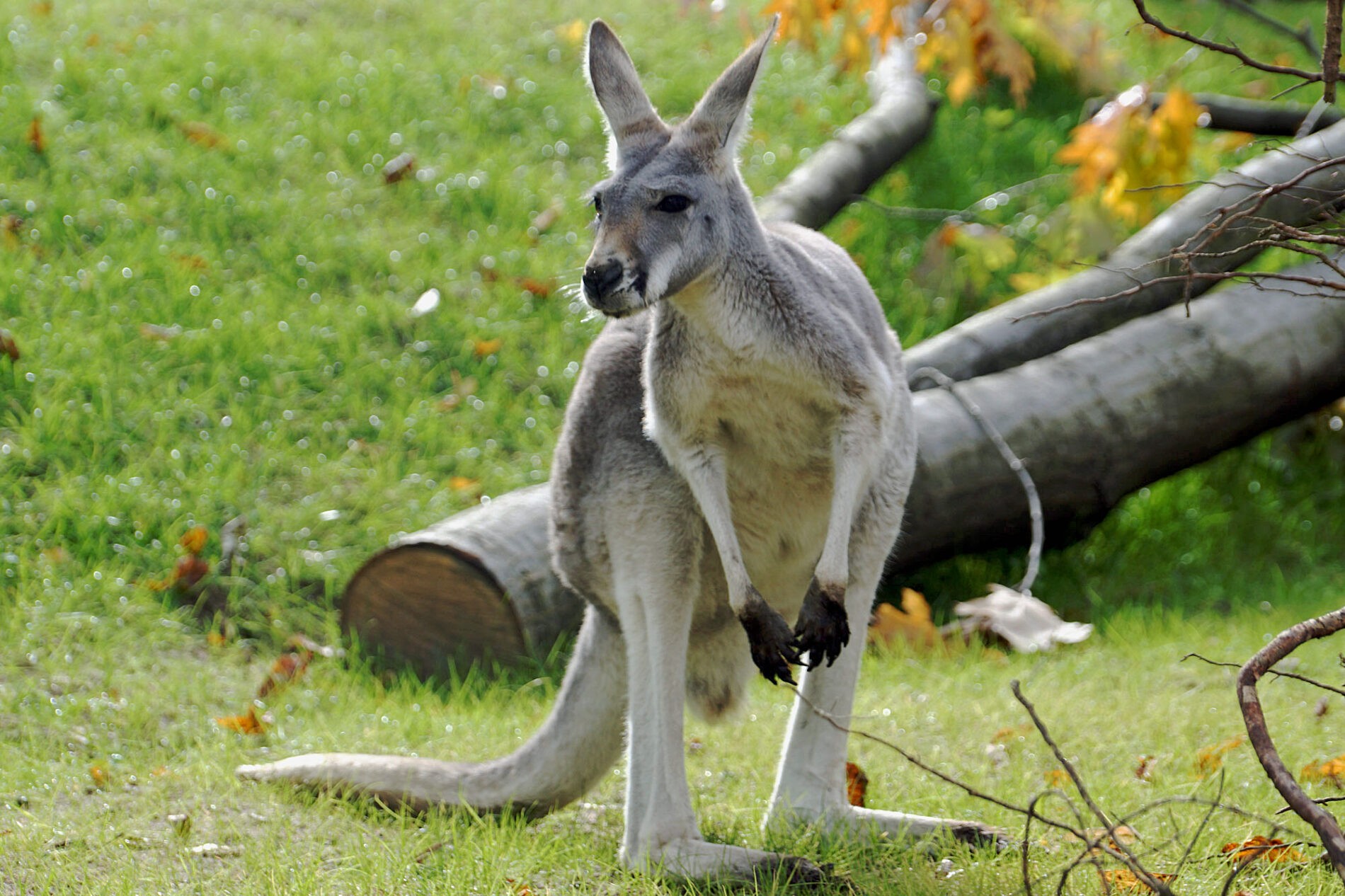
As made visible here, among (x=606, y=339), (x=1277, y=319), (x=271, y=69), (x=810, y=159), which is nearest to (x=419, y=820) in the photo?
(x=606, y=339)

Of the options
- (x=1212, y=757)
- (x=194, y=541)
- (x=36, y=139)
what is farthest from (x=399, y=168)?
(x=1212, y=757)

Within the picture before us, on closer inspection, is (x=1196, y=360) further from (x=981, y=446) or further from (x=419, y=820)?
(x=419, y=820)

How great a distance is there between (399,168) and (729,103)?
4293mm

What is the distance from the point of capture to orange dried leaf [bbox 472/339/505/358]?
5809 mm

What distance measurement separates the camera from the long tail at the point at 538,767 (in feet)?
10.5

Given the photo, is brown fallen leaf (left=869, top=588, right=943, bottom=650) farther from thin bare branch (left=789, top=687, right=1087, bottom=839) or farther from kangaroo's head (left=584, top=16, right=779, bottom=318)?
kangaroo's head (left=584, top=16, right=779, bottom=318)

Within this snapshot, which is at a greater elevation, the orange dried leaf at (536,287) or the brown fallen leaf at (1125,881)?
the orange dried leaf at (536,287)

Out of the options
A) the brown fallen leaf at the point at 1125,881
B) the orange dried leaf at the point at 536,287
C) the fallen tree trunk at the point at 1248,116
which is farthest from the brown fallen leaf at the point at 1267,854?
the fallen tree trunk at the point at 1248,116

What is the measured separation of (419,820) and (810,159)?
4.69 m

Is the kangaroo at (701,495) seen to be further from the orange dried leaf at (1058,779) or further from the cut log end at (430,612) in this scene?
the cut log end at (430,612)

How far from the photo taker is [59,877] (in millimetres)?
2715

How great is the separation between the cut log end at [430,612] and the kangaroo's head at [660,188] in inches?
68.7

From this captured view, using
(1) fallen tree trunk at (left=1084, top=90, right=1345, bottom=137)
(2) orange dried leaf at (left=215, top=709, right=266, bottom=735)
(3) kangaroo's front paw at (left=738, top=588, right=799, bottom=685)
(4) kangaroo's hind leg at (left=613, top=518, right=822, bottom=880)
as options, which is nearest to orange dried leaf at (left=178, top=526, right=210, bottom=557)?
(2) orange dried leaf at (left=215, top=709, right=266, bottom=735)

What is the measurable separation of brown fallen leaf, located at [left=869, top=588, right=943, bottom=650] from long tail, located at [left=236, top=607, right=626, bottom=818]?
164 cm
